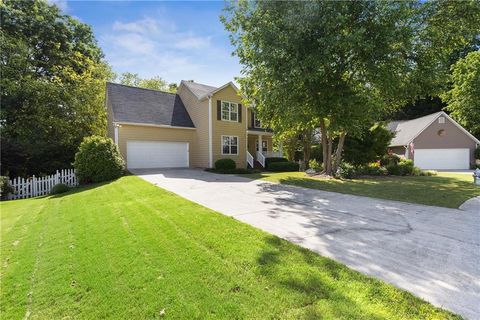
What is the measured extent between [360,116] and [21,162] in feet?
61.6

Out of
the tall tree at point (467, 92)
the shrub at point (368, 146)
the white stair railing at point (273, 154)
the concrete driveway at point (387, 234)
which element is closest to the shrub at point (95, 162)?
the concrete driveway at point (387, 234)

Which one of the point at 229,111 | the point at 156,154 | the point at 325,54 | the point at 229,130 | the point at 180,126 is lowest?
the point at 156,154

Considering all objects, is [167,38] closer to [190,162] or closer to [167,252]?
[190,162]

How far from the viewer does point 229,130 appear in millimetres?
19578

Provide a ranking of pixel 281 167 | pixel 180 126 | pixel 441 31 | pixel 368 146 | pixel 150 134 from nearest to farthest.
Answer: pixel 441 31 → pixel 368 146 → pixel 150 134 → pixel 180 126 → pixel 281 167

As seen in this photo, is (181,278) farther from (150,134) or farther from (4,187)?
(150,134)

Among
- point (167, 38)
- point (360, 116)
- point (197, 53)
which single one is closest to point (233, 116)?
point (197, 53)

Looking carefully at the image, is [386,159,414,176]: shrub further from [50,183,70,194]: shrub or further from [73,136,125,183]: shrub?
[50,183,70,194]: shrub

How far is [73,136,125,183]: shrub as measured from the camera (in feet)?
41.9

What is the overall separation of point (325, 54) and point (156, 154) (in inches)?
492

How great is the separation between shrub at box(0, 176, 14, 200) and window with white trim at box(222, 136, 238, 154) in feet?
39.8

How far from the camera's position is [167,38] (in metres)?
12.1

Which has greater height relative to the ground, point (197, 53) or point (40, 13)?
point (40, 13)

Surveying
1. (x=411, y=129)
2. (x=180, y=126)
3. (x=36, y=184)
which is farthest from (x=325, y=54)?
(x=411, y=129)
